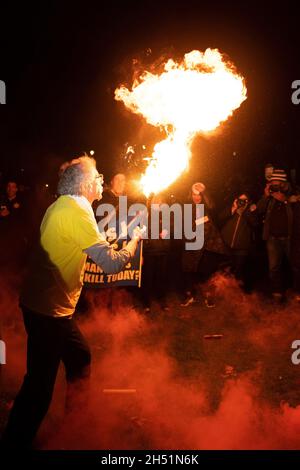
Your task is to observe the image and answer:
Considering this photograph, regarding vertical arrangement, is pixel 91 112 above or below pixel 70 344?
above

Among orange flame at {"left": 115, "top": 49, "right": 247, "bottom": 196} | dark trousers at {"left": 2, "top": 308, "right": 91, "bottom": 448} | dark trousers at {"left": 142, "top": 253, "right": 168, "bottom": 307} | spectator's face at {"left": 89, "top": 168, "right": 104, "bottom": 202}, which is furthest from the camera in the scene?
dark trousers at {"left": 142, "top": 253, "right": 168, "bottom": 307}

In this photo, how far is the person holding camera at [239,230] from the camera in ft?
28.3

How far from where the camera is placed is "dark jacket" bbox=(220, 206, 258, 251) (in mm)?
8625

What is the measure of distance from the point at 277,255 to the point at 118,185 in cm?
341

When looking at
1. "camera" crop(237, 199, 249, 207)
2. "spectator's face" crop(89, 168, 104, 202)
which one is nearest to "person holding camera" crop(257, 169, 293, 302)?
"camera" crop(237, 199, 249, 207)

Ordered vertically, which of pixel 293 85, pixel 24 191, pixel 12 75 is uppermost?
pixel 12 75

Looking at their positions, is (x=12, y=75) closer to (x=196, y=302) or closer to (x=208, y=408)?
(x=196, y=302)

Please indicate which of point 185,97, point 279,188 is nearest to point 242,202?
point 279,188

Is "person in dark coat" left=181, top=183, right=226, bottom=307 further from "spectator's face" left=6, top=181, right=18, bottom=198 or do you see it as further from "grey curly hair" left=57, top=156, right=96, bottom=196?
"grey curly hair" left=57, top=156, right=96, bottom=196

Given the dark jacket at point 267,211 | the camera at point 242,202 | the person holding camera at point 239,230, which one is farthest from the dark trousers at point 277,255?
the camera at point 242,202

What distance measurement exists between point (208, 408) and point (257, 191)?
957 cm

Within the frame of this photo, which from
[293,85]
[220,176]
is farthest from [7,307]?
[293,85]

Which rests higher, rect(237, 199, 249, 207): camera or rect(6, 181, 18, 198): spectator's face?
rect(6, 181, 18, 198): spectator's face

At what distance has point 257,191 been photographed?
13.1 m
